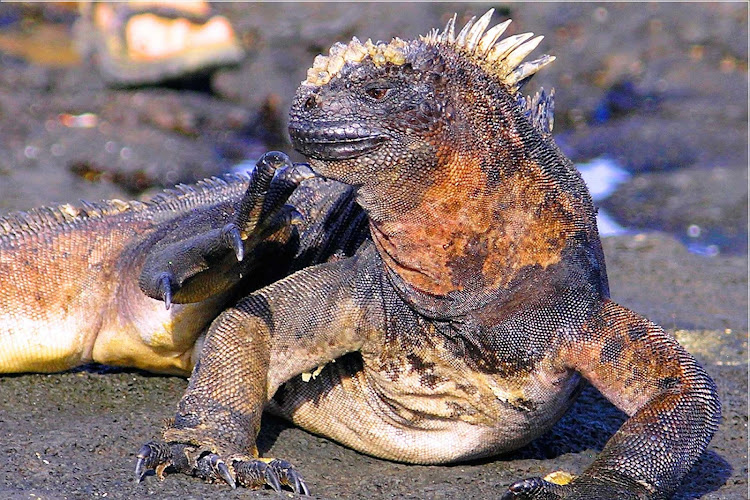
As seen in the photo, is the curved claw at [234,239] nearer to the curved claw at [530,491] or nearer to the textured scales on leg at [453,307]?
the textured scales on leg at [453,307]

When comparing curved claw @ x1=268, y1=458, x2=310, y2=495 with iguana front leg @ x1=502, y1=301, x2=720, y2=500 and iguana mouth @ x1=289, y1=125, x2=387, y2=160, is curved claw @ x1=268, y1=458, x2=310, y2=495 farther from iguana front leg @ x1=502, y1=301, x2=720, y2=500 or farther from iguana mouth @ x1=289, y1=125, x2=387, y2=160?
iguana mouth @ x1=289, y1=125, x2=387, y2=160

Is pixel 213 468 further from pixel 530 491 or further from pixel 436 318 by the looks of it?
pixel 530 491

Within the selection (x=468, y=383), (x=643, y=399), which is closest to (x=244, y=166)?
(x=468, y=383)

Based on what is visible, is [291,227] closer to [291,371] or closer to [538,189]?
[291,371]

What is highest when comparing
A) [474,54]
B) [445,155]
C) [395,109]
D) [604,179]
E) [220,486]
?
[474,54]

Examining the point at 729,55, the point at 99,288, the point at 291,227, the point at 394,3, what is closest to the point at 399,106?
the point at 291,227

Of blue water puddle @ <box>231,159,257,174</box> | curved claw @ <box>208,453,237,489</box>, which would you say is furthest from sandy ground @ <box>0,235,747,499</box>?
blue water puddle @ <box>231,159,257,174</box>
